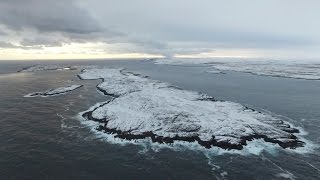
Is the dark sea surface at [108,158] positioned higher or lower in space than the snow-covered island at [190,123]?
lower

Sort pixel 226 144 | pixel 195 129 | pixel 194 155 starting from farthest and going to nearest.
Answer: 1. pixel 195 129
2. pixel 226 144
3. pixel 194 155

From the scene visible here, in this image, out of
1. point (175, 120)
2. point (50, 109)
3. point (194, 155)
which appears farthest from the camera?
point (50, 109)

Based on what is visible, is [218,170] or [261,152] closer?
[218,170]

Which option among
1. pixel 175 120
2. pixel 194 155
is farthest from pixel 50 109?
pixel 194 155

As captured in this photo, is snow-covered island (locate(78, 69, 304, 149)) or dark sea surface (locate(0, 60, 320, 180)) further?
snow-covered island (locate(78, 69, 304, 149))

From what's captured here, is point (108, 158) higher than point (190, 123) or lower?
lower

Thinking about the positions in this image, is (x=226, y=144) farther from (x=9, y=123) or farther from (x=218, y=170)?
(x=9, y=123)

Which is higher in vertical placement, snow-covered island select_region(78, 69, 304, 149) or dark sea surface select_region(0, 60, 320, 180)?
snow-covered island select_region(78, 69, 304, 149)

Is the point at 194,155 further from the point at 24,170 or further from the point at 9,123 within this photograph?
the point at 9,123
